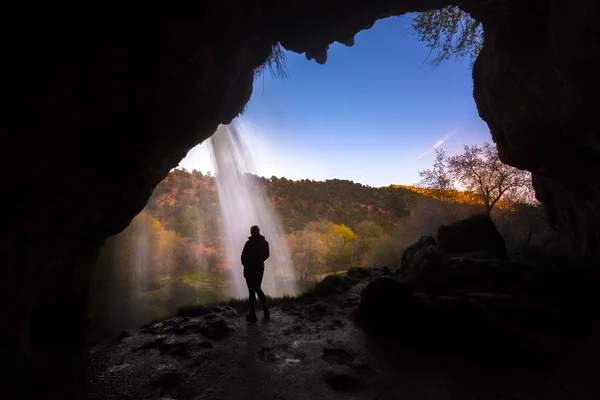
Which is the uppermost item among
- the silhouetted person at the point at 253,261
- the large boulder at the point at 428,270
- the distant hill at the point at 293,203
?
the distant hill at the point at 293,203

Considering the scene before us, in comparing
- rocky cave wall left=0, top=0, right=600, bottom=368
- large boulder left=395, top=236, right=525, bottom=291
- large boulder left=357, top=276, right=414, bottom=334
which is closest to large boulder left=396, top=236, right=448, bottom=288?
large boulder left=395, top=236, right=525, bottom=291

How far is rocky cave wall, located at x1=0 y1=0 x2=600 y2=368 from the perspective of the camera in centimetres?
384

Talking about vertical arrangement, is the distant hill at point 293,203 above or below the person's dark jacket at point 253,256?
above

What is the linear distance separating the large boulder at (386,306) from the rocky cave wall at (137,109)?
4961mm

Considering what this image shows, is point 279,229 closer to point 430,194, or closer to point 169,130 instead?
point 430,194

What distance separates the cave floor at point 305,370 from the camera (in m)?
3.35

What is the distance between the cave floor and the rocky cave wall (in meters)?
1.77

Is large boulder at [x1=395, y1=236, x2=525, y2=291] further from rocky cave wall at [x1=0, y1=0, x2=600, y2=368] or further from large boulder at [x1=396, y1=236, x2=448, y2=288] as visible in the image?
rocky cave wall at [x1=0, y1=0, x2=600, y2=368]

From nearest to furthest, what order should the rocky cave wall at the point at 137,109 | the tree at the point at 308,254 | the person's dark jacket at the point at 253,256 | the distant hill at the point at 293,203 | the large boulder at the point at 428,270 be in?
the rocky cave wall at the point at 137,109 < the person's dark jacket at the point at 253,256 < the large boulder at the point at 428,270 < the tree at the point at 308,254 < the distant hill at the point at 293,203

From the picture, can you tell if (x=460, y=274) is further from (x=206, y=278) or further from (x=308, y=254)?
(x=206, y=278)

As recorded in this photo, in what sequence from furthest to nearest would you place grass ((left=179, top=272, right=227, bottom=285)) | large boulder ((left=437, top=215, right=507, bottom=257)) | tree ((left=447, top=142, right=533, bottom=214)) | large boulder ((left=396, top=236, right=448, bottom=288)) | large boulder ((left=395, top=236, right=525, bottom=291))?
grass ((left=179, top=272, right=227, bottom=285)) → tree ((left=447, top=142, right=533, bottom=214)) → large boulder ((left=437, top=215, right=507, bottom=257)) → large boulder ((left=396, top=236, right=448, bottom=288)) → large boulder ((left=395, top=236, right=525, bottom=291))

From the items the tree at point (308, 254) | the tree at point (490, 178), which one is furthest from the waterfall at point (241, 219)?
the tree at point (490, 178)

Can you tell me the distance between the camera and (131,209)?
6625 millimetres

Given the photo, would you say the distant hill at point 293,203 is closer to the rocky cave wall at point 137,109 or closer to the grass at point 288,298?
the grass at point 288,298
